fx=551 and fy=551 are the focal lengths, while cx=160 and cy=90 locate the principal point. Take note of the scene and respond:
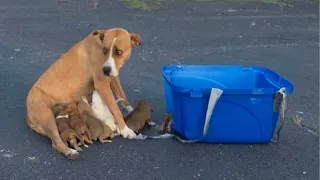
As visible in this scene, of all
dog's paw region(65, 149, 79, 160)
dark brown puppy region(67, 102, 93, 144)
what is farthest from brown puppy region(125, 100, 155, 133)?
dog's paw region(65, 149, 79, 160)

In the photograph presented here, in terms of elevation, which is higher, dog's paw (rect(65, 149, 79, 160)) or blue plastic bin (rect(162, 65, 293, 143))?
blue plastic bin (rect(162, 65, 293, 143))

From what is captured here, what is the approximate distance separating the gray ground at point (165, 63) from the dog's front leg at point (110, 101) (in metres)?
0.11

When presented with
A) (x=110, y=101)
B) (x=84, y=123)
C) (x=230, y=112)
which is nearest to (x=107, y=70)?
(x=110, y=101)

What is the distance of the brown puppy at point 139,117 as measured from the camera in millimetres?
5113

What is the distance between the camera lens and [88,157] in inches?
182

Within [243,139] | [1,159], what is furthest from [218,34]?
[1,159]

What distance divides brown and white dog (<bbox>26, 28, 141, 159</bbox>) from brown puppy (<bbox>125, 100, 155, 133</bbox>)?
12cm

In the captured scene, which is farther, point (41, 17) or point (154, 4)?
point (154, 4)

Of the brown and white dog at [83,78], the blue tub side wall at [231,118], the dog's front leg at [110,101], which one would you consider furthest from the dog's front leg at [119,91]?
the blue tub side wall at [231,118]

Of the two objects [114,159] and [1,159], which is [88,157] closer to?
[114,159]

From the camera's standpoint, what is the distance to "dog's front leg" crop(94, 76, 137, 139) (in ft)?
16.3

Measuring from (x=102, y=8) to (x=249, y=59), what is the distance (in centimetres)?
471

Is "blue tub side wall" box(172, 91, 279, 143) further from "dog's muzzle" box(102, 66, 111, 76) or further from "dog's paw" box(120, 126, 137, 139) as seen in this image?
"dog's muzzle" box(102, 66, 111, 76)

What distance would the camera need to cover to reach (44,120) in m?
4.80
